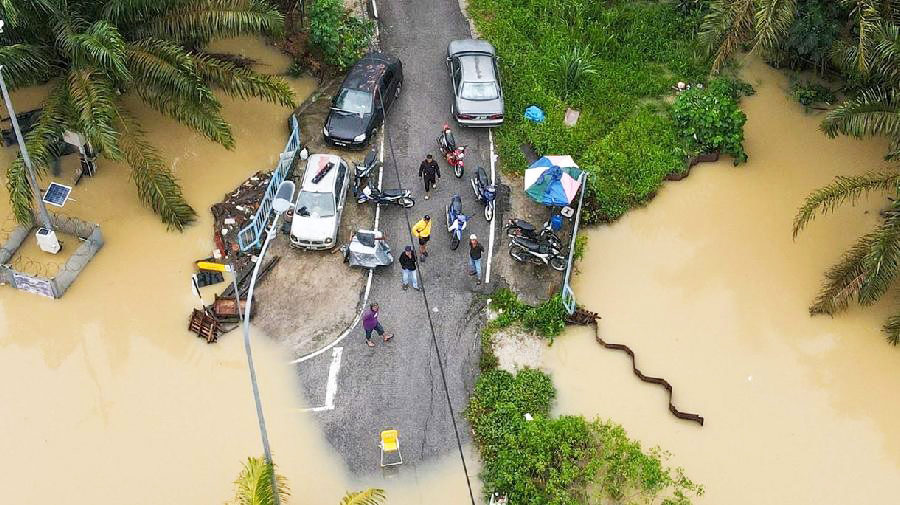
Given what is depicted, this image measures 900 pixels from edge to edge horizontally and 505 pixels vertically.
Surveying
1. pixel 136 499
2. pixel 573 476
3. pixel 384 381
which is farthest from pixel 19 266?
pixel 573 476

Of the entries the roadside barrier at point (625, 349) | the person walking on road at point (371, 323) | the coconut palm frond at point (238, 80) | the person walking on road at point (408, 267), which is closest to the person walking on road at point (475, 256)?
the person walking on road at point (408, 267)

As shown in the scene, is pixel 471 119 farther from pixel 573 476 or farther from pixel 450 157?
pixel 573 476

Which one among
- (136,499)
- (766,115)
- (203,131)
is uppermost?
(203,131)

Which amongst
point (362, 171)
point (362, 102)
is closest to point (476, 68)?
point (362, 102)

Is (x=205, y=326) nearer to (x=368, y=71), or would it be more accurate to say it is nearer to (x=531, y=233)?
(x=531, y=233)

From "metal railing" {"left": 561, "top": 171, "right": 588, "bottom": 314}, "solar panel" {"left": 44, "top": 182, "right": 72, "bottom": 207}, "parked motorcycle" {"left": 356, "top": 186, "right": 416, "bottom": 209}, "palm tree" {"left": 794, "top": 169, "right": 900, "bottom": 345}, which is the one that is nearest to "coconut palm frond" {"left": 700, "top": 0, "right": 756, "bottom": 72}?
"palm tree" {"left": 794, "top": 169, "right": 900, "bottom": 345}
